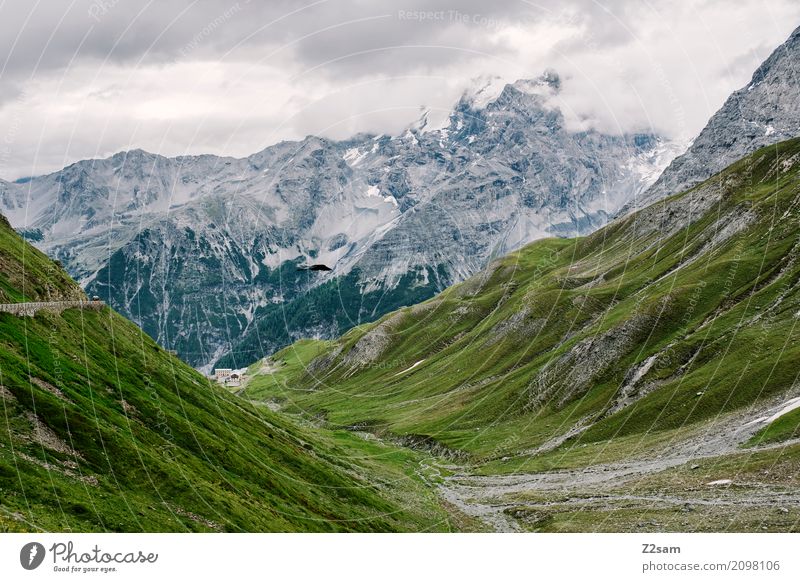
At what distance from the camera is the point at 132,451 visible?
79812mm

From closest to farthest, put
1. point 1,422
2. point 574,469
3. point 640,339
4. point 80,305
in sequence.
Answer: point 1,422, point 80,305, point 574,469, point 640,339

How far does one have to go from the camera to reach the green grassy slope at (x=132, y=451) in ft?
221

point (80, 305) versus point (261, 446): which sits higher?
point (80, 305)

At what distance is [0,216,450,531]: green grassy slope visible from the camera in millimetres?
67500

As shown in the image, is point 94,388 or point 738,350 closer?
point 94,388

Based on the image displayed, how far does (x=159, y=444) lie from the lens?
291 ft

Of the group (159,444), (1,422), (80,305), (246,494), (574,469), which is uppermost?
A: (80,305)

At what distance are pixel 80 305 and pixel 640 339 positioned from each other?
443ft
